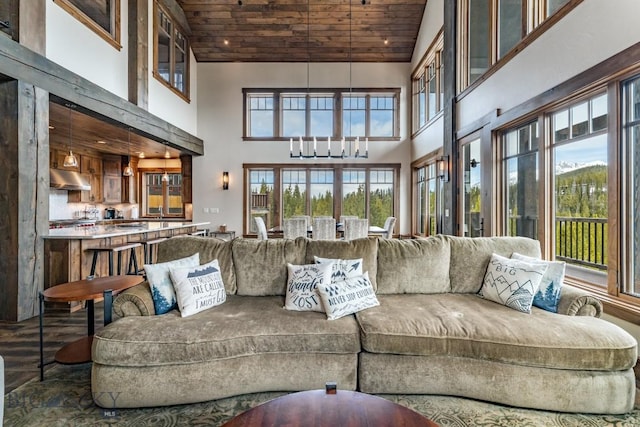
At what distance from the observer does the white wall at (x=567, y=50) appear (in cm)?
253

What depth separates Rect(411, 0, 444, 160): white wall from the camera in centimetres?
628

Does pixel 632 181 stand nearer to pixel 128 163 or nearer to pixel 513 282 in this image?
pixel 513 282

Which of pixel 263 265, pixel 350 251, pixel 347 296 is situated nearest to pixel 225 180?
pixel 263 265

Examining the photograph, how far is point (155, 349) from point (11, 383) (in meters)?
1.24

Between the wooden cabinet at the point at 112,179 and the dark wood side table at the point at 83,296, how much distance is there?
651cm

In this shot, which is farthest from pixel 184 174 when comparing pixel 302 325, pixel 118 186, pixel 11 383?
pixel 302 325

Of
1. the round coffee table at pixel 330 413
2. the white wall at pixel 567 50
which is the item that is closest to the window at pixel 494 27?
the white wall at pixel 567 50

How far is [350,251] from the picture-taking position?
9.55ft

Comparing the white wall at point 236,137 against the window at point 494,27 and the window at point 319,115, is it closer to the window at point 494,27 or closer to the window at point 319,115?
the window at point 319,115

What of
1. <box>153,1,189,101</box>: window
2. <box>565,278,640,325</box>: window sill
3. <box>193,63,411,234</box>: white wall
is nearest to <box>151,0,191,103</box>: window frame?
<box>153,1,189,101</box>: window

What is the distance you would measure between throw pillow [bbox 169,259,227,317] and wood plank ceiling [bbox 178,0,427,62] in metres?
6.30

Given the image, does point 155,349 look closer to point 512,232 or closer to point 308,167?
point 512,232

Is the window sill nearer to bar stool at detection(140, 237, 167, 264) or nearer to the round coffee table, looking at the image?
the round coffee table

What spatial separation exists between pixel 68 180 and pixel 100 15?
364 cm
